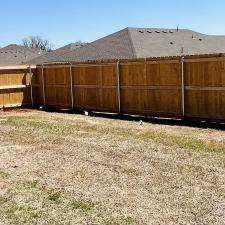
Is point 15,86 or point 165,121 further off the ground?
point 15,86

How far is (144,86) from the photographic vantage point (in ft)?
52.4

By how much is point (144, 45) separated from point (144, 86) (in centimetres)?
1536

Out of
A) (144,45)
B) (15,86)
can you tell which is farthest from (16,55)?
(15,86)

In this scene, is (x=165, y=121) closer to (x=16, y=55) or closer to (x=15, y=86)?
(x=15, y=86)

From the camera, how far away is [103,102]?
58.9ft

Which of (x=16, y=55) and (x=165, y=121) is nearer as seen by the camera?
(x=165, y=121)

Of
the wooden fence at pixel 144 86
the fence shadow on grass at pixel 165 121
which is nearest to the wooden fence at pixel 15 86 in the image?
the wooden fence at pixel 144 86

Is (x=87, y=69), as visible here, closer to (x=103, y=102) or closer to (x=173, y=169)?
(x=103, y=102)

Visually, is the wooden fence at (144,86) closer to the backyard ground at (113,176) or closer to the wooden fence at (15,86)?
the wooden fence at (15,86)

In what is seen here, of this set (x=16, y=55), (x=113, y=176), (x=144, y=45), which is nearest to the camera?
(x=113, y=176)

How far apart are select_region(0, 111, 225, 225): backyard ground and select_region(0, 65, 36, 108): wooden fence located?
25.7 feet

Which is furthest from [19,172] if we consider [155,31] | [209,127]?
[155,31]

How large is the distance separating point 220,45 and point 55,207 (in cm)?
3268

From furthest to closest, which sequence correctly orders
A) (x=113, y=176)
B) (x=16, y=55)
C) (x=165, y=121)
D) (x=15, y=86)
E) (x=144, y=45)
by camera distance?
(x=16, y=55) < (x=144, y=45) < (x=15, y=86) < (x=165, y=121) < (x=113, y=176)
